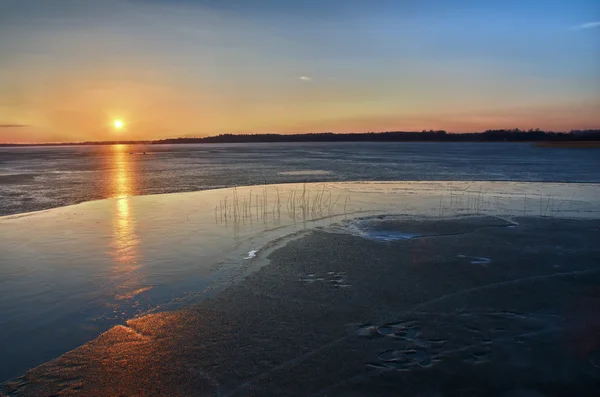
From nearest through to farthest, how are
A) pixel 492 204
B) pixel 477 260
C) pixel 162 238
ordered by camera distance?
pixel 477 260 → pixel 162 238 → pixel 492 204

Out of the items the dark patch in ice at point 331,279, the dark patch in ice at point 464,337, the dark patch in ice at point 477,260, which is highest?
the dark patch in ice at point 477,260

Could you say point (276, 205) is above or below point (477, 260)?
above

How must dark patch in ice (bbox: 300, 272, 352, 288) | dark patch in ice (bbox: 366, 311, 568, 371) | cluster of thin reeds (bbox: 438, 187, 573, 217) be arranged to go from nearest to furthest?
dark patch in ice (bbox: 366, 311, 568, 371) < dark patch in ice (bbox: 300, 272, 352, 288) < cluster of thin reeds (bbox: 438, 187, 573, 217)

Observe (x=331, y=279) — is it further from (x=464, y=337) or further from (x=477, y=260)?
(x=477, y=260)

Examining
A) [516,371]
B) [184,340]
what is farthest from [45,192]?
[516,371]

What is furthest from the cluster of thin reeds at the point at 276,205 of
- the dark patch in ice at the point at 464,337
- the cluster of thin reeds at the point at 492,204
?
the dark patch in ice at the point at 464,337

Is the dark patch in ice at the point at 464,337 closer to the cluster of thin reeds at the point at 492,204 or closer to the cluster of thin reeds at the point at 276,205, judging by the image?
the cluster of thin reeds at the point at 276,205

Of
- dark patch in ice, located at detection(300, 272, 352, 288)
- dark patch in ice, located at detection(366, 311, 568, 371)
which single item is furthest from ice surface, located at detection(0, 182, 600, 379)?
dark patch in ice, located at detection(366, 311, 568, 371)

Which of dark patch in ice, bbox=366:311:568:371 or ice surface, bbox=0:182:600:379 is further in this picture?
ice surface, bbox=0:182:600:379

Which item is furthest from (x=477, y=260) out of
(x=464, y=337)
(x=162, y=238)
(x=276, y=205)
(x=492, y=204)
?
(x=276, y=205)

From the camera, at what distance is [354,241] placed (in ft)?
38.6

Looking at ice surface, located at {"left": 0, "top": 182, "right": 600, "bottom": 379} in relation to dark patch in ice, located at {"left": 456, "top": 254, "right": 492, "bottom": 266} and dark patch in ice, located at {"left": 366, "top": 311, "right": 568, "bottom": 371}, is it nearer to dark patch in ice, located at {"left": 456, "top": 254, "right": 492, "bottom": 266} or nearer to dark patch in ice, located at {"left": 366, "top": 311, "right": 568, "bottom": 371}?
dark patch in ice, located at {"left": 456, "top": 254, "right": 492, "bottom": 266}

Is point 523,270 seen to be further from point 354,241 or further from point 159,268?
point 159,268

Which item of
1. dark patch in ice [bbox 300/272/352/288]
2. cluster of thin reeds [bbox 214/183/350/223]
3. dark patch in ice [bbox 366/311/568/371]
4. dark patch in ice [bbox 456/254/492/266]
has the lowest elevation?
dark patch in ice [bbox 366/311/568/371]
